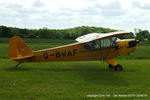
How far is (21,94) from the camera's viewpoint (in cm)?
669

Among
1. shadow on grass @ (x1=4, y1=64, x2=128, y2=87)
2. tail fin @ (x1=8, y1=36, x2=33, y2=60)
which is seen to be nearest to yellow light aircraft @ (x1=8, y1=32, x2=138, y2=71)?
Answer: tail fin @ (x1=8, y1=36, x2=33, y2=60)

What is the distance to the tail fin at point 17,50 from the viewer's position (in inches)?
472

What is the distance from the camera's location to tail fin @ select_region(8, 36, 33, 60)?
12.0 meters

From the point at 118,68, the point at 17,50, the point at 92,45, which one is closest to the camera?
the point at 17,50

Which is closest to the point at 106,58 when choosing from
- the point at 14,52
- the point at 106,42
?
the point at 106,42

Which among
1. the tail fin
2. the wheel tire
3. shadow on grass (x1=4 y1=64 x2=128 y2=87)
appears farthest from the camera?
the wheel tire

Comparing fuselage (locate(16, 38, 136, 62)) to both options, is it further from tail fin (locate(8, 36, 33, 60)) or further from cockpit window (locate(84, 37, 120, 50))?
tail fin (locate(8, 36, 33, 60))

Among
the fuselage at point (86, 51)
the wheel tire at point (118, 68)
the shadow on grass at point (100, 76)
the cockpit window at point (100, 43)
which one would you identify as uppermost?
the cockpit window at point (100, 43)

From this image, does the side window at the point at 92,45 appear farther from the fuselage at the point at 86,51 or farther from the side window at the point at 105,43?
the side window at the point at 105,43

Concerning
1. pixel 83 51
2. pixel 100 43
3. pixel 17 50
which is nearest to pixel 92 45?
pixel 100 43

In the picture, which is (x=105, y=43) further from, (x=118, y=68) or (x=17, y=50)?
(x=17, y=50)

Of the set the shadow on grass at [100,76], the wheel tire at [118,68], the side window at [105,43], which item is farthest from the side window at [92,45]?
the wheel tire at [118,68]

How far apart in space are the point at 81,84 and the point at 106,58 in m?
4.71

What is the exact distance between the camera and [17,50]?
12086mm
